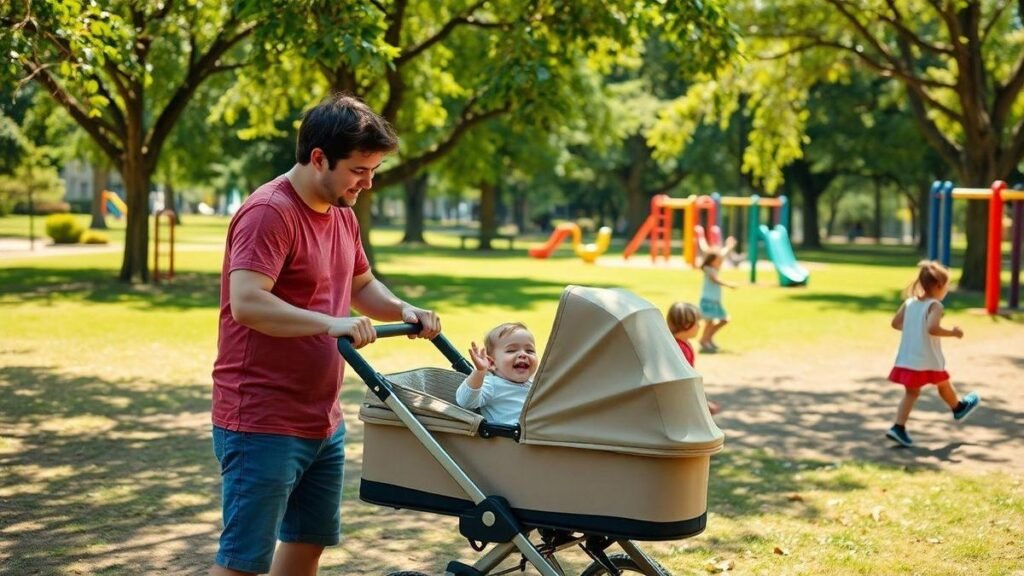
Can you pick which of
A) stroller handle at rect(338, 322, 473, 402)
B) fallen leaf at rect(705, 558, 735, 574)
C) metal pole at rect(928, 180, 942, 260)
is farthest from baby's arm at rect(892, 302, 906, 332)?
metal pole at rect(928, 180, 942, 260)

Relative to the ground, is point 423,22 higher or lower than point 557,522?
higher

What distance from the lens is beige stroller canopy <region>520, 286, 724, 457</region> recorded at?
3.83 meters

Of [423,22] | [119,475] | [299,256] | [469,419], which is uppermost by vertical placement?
[423,22]

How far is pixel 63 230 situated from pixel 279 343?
1493 inches

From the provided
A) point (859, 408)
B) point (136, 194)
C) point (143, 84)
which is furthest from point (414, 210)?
point (859, 408)

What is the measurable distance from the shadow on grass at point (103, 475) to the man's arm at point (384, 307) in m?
1.89

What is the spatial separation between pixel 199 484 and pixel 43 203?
56.8 m

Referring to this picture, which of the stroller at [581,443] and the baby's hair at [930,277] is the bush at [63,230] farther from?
the stroller at [581,443]

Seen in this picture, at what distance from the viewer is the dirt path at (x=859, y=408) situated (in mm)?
8875

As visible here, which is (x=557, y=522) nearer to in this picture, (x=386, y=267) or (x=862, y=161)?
(x=386, y=267)

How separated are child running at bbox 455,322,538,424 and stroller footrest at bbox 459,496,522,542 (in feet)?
1.08

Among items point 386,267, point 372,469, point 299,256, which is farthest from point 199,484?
point 386,267

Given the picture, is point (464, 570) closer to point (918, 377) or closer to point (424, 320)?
point (424, 320)

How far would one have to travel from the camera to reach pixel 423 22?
24109 mm
